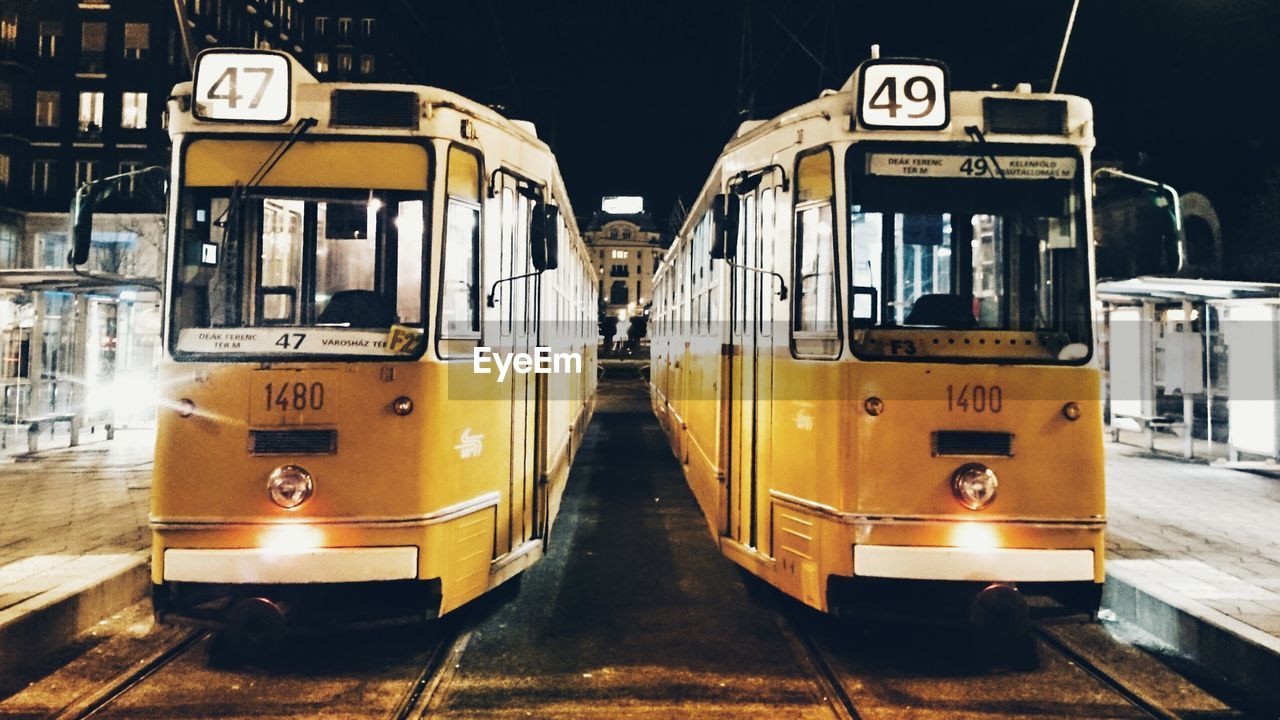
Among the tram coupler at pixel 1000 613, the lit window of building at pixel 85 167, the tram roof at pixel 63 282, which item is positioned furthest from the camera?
the lit window of building at pixel 85 167

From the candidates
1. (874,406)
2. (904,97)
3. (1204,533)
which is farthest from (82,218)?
(1204,533)

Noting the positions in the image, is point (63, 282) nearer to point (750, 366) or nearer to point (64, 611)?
point (64, 611)

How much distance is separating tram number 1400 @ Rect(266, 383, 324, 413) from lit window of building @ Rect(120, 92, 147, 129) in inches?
1502

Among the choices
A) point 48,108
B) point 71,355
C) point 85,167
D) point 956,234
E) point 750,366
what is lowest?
point 750,366

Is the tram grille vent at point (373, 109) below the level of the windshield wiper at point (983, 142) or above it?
above

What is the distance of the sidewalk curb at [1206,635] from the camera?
159 inches

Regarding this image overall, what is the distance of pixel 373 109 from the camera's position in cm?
432

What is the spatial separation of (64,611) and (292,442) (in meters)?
1.99

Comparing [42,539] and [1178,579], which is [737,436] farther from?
[42,539]

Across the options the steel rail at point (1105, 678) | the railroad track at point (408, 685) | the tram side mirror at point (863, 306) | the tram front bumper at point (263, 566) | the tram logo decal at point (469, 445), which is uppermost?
the tram side mirror at point (863, 306)

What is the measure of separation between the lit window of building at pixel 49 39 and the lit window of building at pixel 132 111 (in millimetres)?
3623

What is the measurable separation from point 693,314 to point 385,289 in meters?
4.43

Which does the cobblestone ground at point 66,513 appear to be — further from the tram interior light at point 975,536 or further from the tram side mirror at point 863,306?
the tram interior light at point 975,536

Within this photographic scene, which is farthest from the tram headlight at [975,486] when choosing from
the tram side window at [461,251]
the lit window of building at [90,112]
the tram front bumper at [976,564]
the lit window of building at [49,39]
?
the lit window of building at [49,39]
